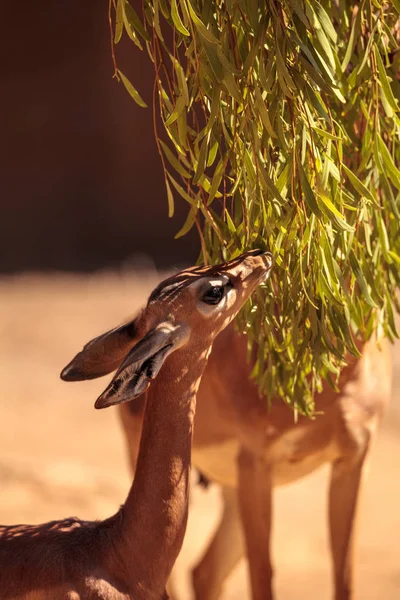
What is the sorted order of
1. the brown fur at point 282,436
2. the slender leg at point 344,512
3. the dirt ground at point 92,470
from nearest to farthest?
1. the brown fur at point 282,436
2. the slender leg at point 344,512
3. the dirt ground at point 92,470

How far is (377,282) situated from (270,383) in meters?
0.38

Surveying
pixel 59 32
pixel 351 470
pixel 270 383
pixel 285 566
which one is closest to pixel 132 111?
pixel 59 32

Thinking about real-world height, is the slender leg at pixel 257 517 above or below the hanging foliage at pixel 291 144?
below

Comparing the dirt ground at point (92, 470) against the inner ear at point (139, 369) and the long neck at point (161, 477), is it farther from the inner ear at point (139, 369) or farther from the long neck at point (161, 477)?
the inner ear at point (139, 369)

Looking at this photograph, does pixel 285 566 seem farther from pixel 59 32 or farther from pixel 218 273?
pixel 59 32

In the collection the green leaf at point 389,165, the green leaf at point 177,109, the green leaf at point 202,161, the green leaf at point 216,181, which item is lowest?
the green leaf at point 389,165

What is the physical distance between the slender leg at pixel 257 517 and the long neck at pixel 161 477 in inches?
47.1

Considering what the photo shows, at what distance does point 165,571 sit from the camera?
98.6 inches

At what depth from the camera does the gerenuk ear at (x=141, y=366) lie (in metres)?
2.15

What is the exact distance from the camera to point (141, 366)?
2.20 metres

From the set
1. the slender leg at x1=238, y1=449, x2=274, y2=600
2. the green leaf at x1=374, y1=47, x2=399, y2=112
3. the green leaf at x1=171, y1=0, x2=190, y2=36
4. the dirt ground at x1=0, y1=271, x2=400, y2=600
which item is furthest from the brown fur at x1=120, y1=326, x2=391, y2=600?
the green leaf at x1=171, y1=0, x2=190, y2=36

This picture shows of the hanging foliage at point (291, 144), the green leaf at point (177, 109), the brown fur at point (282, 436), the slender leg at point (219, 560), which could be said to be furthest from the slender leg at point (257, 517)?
the green leaf at point (177, 109)

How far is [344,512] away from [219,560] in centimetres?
75

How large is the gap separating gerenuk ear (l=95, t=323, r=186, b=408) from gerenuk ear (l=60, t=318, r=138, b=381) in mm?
146
